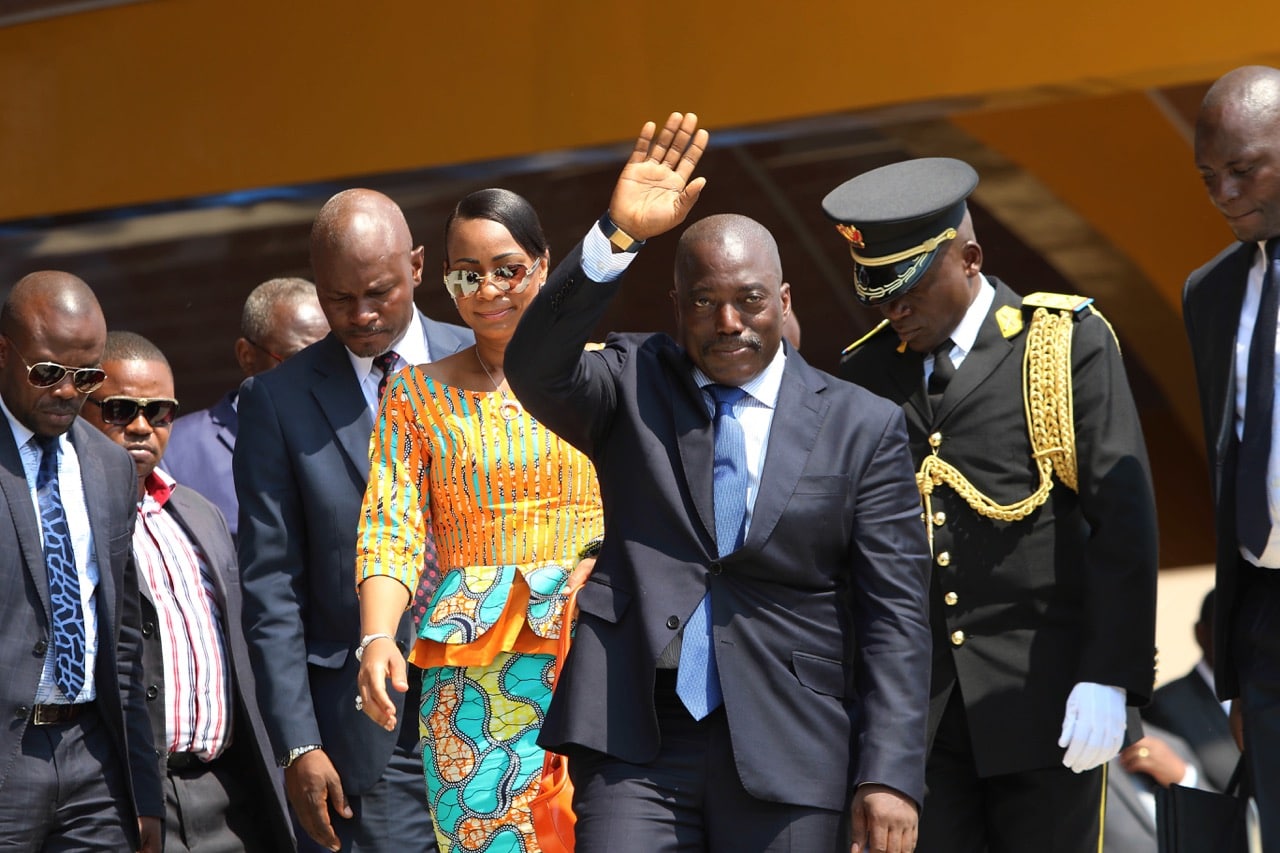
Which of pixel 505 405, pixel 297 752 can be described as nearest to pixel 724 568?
pixel 505 405

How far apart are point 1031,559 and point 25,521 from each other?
2803mm

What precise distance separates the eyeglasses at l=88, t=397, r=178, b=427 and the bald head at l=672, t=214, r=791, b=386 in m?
2.84

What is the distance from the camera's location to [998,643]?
178 inches

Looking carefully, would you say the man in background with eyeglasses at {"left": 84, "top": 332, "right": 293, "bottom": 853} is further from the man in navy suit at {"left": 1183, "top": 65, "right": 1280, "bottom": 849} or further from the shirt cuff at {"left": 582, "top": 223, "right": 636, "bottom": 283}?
the man in navy suit at {"left": 1183, "top": 65, "right": 1280, "bottom": 849}

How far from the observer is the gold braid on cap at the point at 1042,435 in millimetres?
4539

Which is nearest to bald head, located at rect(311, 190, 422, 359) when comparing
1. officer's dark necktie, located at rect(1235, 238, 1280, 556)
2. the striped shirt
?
the striped shirt

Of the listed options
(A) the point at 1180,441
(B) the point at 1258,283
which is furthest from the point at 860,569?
(A) the point at 1180,441

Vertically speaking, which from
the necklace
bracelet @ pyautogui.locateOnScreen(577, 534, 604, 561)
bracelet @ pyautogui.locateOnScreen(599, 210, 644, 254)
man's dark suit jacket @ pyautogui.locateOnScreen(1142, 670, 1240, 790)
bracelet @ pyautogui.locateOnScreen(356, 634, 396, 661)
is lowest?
man's dark suit jacket @ pyautogui.locateOnScreen(1142, 670, 1240, 790)

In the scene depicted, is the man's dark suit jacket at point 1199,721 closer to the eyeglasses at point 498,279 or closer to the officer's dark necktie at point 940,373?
the officer's dark necktie at point 940,373

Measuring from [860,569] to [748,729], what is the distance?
1.46 ft

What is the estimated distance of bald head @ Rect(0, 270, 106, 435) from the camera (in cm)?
532

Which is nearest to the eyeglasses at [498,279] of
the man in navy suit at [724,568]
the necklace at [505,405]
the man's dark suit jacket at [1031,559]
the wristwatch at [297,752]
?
the necklace at [505,405]

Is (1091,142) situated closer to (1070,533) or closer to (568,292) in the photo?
(1070,533)

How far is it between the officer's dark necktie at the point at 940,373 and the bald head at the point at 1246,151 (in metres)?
0.79
